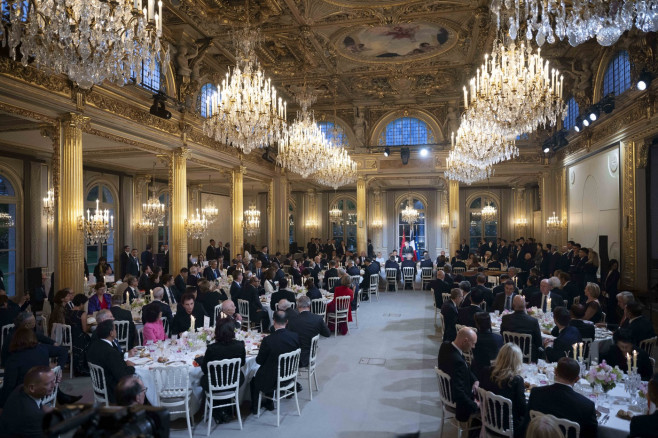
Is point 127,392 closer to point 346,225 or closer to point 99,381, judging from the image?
point 99,381

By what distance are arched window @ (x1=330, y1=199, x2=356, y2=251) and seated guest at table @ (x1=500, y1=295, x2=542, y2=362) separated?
64.1ft

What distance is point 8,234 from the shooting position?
1198cm

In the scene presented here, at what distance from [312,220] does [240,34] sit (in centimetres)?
1708

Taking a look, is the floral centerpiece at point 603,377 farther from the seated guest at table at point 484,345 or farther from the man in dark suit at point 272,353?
the man in dark suit at point 272,353

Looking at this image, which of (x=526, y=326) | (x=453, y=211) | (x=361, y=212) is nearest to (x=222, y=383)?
(x=526, y=326)

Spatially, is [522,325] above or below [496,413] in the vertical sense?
above

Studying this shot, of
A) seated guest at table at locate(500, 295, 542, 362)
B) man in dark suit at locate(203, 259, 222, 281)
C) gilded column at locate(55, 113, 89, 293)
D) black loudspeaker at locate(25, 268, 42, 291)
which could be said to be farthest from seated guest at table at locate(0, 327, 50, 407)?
black loudspeaker at locate(25, 268, 42, 291)

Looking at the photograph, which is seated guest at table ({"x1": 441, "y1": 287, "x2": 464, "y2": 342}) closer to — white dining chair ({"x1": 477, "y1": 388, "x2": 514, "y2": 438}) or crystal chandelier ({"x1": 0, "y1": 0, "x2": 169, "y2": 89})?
white dining chair ({"x1": 477, "y1": 388, "x2": 514, "y2": 438})

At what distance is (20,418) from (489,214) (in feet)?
75.5

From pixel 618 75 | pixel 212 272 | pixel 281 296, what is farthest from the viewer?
pixel 212 272

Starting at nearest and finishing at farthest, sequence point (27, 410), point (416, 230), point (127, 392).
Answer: point (127, 392), point (27, 410), point (416, 230)

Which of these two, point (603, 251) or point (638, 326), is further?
point (603, 251)

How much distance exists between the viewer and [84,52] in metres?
4.38

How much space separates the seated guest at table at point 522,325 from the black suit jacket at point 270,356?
304cm
